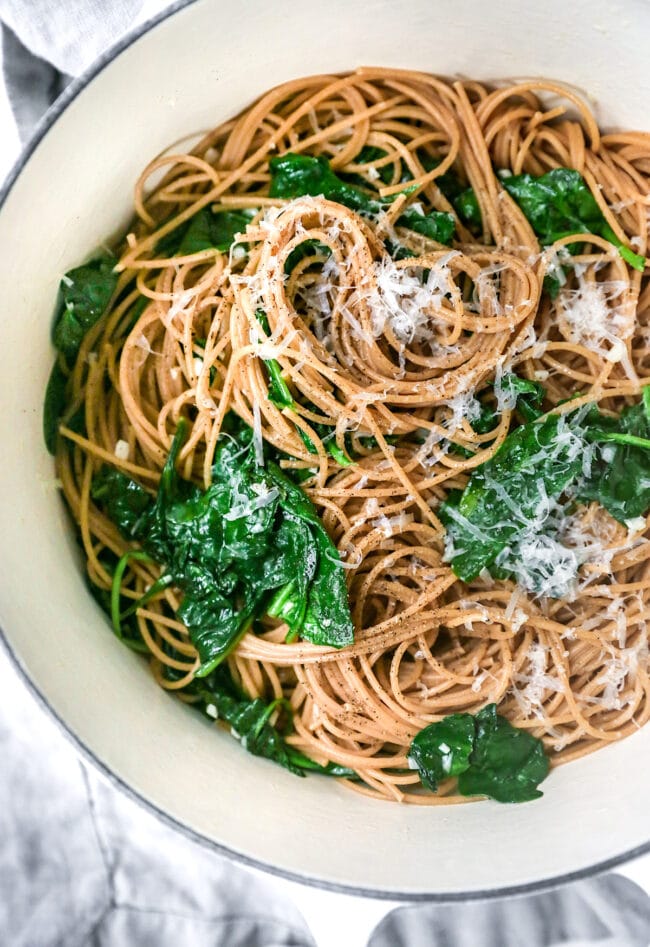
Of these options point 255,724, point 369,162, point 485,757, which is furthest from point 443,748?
point 369,162

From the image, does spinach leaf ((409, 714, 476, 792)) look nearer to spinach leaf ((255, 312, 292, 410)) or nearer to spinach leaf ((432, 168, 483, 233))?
spinach leaf ((255, 312, 292, 410))

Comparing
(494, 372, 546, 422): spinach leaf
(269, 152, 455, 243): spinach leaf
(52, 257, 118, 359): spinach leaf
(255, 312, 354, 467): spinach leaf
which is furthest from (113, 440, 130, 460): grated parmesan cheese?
(494, 372, 546, 422): spinach leaf

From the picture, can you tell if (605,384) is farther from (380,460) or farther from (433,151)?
(433,151)

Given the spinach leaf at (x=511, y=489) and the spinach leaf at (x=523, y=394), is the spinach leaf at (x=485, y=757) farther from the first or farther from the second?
the spinach leaf at (x=523, y=394)

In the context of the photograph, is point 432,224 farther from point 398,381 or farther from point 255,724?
point 255,724

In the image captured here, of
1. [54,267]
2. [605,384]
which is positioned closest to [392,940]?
[605,384]
